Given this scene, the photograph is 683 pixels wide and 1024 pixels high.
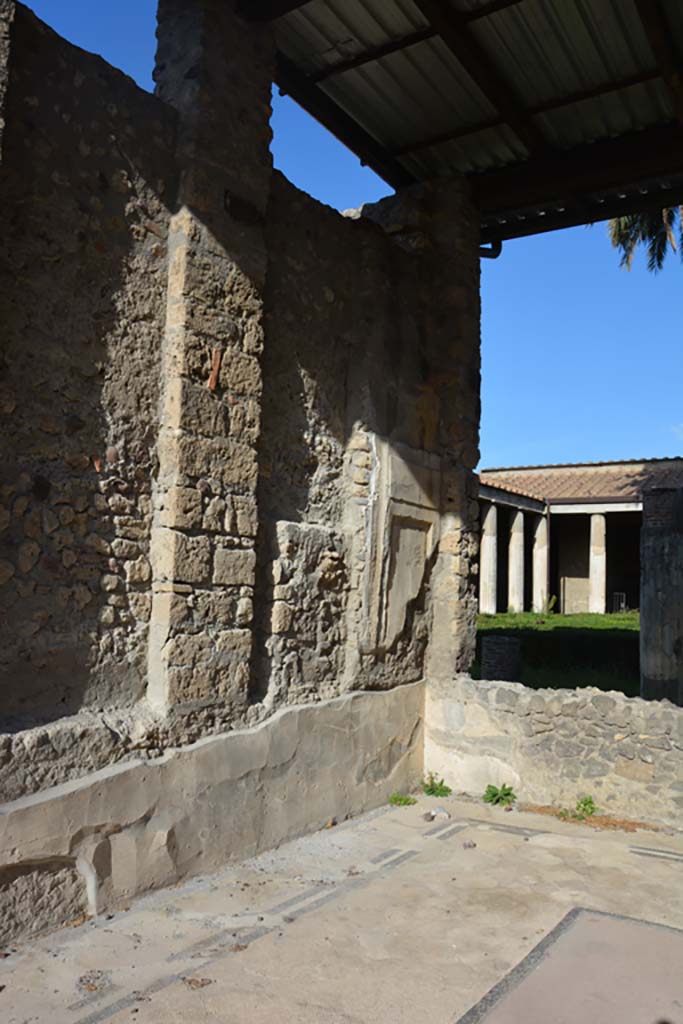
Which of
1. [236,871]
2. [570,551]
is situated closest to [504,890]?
[236,871]

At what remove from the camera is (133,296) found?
14.0ft

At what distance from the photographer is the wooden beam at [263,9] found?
4.77m

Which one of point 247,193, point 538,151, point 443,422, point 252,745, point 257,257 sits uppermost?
point 538,151

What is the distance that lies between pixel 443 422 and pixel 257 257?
90.8 inches

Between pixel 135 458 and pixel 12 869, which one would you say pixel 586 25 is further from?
pixel 12 869

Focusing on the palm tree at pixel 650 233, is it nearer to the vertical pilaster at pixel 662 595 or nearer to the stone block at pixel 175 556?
the vertical pilaster at pixel 662 595

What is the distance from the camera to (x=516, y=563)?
24.0 m

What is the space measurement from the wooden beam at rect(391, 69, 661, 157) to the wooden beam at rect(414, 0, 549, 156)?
0.43 ft

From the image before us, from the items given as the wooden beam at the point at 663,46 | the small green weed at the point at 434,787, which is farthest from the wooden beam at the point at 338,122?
the small green weed at the point at 434,787

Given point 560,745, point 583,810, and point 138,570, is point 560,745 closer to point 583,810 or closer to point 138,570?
point 583,810

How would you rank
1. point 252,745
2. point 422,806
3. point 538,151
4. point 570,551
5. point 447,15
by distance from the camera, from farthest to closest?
point 570,551, point 538,151, point 422,806, point 447,15, point 252,745

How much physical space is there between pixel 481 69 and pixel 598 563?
21.0 meters

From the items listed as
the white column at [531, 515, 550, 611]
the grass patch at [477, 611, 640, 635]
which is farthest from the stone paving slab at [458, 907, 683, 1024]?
the white column at [531, 515, 550, 611]

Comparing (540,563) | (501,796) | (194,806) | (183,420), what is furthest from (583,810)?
(540,563)
